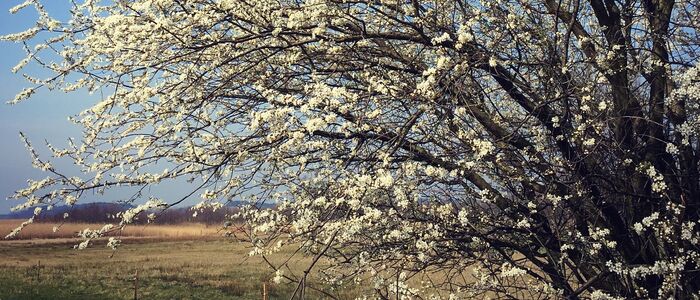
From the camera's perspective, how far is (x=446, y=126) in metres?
6.03

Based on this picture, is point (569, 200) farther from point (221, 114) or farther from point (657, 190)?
point (221, 114)

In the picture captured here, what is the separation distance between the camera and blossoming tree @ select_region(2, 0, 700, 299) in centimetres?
555

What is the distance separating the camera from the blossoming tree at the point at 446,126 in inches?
219

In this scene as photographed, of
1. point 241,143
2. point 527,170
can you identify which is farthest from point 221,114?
point 527,170

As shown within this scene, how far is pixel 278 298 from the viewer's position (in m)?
26.0

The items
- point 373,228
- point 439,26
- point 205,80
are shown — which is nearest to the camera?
point 439,26

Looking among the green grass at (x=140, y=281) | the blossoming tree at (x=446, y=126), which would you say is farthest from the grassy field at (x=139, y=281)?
the blossoming tree at (x=446, y=126)

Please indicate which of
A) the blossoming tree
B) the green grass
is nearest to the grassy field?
the green grass

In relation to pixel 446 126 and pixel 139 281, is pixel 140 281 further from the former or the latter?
pixel 446 126

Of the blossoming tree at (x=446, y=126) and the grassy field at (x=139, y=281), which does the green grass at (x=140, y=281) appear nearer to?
the grassy field at (x=139, y=281)

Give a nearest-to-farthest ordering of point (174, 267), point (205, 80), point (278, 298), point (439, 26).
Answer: point (439, 26), point (205, 80), point (278, 298), point (174, 267)

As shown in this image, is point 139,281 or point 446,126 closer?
point 446,126

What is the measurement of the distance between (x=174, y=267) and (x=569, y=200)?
36.0 meters

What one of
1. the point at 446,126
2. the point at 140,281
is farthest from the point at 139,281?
the point at 446,126
